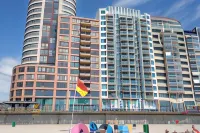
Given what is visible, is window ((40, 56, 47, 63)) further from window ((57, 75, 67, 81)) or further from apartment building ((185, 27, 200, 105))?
apartment building ((185, 27, 200, 105))

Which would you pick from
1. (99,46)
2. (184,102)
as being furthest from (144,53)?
(184,102)

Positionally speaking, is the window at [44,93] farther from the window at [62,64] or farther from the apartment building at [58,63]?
the window at [62,64]

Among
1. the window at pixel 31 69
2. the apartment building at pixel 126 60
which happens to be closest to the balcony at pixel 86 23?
the apartment building at pixel 126 60

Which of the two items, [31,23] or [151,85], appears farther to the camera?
[31,23]

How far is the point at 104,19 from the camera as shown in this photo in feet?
317

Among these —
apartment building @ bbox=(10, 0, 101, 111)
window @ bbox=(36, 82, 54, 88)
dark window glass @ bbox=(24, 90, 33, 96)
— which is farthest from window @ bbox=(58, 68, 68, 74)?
dark window glass @ bbox=(24, 90, 33, 96)

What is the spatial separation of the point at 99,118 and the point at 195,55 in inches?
2788

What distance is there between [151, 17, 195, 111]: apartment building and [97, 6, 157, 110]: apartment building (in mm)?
4862

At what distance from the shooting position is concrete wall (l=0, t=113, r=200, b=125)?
184ft

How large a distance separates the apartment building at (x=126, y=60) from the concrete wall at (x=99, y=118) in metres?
22.5

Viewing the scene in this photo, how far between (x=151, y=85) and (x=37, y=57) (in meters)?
57.7

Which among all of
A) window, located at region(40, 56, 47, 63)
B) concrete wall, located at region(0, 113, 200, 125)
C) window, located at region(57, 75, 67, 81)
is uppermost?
window, located at region(40, 56, 47, 63)

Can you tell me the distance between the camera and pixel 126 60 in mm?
91188

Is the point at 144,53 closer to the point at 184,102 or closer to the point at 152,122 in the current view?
the point at 184,102
